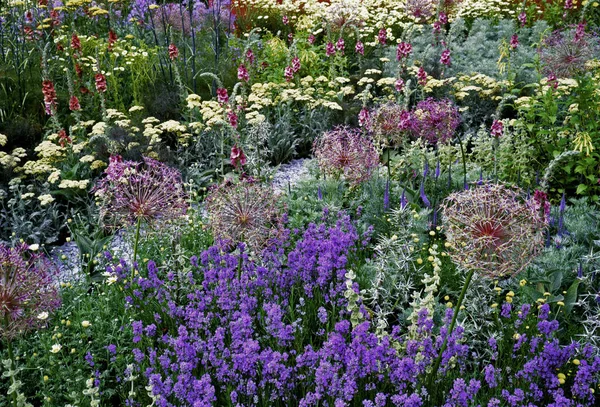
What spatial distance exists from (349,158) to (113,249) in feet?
6.56

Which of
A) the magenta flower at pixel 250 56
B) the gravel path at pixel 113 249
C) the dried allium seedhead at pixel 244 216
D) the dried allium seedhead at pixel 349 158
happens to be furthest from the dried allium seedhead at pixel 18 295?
the magenta flower at pixel 250 56

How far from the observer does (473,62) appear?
7.95 m

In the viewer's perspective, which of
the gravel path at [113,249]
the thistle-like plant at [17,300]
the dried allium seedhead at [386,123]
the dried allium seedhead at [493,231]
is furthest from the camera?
A: the dried allium seedhead at [386,123]

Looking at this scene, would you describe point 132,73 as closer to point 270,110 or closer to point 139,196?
point 270,110

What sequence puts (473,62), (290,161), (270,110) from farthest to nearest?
(473,62) < (270,110) < (290,161)

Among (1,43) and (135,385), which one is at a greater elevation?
(1,43)

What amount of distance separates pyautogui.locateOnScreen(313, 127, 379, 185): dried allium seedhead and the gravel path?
53 centimetres

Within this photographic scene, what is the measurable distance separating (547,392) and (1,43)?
25.9 ft

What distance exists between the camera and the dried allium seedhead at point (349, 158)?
4.46m

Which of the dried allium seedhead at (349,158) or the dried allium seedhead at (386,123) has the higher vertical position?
the dried allium seedhead at (386,123)

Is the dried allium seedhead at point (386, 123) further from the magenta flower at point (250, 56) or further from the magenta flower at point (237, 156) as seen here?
the magenta flower at point (250, 56)

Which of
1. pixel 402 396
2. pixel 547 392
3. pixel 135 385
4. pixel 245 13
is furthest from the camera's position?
pixel 245 13

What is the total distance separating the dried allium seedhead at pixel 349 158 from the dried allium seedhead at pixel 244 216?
1195 mm

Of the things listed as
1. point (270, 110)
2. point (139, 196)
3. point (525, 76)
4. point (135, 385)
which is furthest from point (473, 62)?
point (135, 385)
